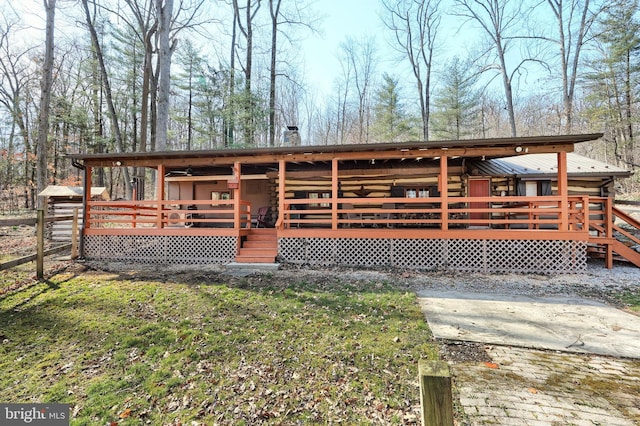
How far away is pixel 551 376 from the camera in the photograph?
3.02m

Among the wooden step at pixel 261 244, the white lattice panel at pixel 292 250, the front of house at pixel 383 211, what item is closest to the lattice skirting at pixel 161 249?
the front of house at pixel 383 211

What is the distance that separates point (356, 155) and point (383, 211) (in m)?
1.84

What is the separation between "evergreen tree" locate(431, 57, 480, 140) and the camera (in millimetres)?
22828

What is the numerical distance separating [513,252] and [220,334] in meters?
7.55

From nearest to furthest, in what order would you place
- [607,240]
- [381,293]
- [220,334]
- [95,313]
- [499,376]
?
[499,376]
[220,334]
[95,313]
[381,293]
[607,240]

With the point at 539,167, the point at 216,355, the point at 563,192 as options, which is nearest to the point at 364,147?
the point at 563,192

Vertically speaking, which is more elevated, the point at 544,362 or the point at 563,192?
the point at 563,192

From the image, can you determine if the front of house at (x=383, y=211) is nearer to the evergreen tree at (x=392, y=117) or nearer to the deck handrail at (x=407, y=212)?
the deck handrail at (x=407, y=212)

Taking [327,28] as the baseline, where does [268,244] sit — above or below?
below

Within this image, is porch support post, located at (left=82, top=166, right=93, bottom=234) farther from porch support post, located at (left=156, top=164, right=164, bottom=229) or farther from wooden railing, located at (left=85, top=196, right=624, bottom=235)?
porch support post, located at (left=156, top=164, right=164, bottom=229)

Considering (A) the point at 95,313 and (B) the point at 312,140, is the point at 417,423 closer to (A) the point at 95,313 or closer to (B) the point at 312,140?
(A) the point at 95,313

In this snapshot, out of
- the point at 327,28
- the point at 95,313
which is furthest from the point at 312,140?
the point at 95,313

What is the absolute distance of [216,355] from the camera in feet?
11.6

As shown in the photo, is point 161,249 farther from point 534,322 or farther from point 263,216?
point 534,322
